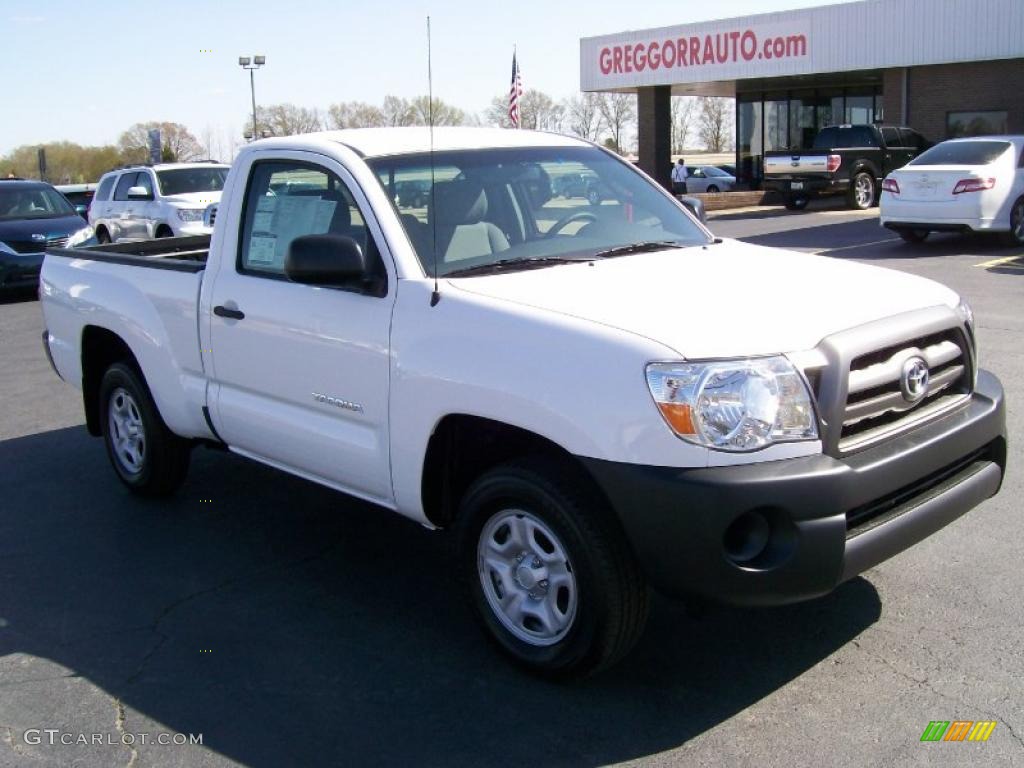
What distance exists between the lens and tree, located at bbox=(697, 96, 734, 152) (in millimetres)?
85562

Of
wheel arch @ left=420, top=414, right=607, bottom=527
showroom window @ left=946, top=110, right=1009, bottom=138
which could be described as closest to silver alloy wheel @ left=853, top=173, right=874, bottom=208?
showroom window @ left=946, top=110, right=1009, bottom=138

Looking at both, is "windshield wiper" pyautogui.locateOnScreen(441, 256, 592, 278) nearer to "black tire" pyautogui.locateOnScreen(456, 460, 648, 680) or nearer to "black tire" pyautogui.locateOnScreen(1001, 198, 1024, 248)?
"black tire" pyautogui.locateOnScreen(456, 460, 648, 680)

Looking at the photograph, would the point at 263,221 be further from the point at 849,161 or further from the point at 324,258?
the point at 849,161

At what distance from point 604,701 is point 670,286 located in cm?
149

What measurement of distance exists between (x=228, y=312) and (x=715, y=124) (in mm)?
87485

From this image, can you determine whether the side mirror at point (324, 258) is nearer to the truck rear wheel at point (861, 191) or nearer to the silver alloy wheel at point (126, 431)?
the silver alloy wheel at point (126, 431)

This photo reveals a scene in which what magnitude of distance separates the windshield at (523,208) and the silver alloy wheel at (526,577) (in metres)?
1.05

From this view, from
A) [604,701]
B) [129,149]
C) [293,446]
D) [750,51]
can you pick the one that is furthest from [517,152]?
[129,149]

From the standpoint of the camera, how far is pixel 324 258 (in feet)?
14.0

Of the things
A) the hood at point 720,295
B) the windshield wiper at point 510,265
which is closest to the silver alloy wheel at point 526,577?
the hood at point 720,295

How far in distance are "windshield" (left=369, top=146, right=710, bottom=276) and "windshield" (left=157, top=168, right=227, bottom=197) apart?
46.5 ft

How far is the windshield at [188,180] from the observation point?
18.3 metres

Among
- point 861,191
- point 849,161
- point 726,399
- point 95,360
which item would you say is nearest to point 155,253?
point 95,360

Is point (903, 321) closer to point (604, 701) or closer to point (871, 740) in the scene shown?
point (871, 740)
